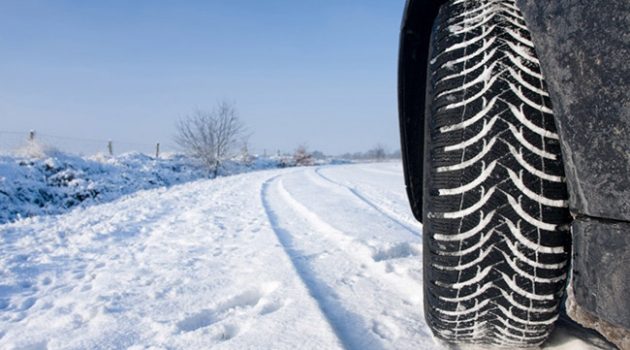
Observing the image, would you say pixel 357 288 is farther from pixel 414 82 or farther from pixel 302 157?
pixel 302 157

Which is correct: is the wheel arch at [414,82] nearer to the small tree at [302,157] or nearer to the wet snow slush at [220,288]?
the wet snow slush at [220,288]

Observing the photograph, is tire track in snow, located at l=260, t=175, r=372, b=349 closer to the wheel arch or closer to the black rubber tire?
the black rubber tire

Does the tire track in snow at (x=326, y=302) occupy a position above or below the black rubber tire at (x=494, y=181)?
below

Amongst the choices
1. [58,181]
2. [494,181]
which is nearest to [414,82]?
[494,181]

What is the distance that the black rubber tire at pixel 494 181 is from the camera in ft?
2.80

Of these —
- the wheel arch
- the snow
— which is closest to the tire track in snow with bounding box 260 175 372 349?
Answer: the wheel arch

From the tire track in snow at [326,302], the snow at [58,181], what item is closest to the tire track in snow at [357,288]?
the tire track in snow at [326,302]

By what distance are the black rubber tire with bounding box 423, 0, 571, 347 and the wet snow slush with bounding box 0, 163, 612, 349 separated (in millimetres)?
284

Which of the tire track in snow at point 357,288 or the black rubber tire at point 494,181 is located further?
the tire track in snow at point 357,288

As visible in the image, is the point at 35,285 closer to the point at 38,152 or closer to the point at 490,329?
the point at 490,329

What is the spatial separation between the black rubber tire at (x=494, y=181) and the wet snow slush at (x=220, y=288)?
284mm

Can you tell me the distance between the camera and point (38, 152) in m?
12.2

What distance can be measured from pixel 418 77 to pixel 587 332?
95cm

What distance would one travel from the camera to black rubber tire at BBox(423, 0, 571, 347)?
854 mm
